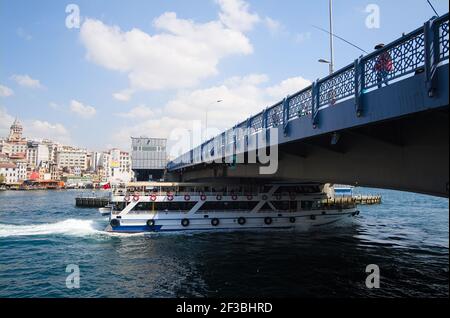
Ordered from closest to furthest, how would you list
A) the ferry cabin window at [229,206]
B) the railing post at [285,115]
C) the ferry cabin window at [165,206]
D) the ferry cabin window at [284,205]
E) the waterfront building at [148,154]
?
1. the railing post at [285,115]
2. the ferry cabin window at [165,206]
3. the ferry cabin window at [229,206]
4. the ferry cabin window at [284,205]
5. the waterfront building at [148,154]

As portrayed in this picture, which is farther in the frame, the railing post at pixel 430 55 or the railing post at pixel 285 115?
the railing post at pixel 285 115

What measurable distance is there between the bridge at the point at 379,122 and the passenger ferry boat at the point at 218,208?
1955 centimetres

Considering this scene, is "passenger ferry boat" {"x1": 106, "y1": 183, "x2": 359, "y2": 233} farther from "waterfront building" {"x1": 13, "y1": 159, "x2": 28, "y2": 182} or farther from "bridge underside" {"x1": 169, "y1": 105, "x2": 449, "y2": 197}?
"waterfront building" {"x1": 13, "y1": 159, "x2": 28, "y2": 182}

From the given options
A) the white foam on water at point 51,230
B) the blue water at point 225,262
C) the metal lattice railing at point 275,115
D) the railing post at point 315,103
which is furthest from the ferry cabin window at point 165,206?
the railing post at point 315,103

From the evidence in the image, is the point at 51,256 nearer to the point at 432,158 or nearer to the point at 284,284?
the point at 284,284

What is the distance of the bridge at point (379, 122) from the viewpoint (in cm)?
839

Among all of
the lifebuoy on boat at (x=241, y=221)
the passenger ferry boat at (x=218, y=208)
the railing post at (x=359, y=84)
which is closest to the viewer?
the railing post at (x=359, y=84)

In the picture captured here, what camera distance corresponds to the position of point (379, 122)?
1042cm

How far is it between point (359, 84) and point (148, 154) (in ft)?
225

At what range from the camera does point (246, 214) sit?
3784cm

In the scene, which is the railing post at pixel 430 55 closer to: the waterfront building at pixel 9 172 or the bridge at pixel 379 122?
the bridge at pixel 379 122

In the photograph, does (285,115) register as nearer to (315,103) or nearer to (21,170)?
(315,103)

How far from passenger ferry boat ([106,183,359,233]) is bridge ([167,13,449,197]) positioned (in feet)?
64.1

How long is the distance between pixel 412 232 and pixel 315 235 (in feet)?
35.8
